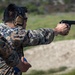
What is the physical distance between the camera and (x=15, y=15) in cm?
438

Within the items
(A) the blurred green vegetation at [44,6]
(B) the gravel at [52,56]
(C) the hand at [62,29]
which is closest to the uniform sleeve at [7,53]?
(C) the hand at [62,29]

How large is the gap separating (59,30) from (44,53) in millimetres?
10547

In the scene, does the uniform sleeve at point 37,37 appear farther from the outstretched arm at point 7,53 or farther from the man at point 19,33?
the outstretched arm at point 7,53

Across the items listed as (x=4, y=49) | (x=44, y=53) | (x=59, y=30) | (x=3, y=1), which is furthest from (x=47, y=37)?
(x=3, y=1)

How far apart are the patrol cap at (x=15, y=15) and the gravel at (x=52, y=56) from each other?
8.13 metres

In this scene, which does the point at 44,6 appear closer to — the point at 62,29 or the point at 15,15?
the point at 15,15

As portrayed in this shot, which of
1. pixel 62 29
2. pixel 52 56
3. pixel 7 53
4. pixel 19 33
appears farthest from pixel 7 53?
pixel 52 56

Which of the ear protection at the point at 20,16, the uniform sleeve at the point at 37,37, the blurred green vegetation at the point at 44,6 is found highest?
the ear protection at the point at 20,16

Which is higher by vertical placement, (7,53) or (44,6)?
(7,53)

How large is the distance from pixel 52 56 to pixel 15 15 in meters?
9.85

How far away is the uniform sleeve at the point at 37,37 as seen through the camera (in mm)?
4078

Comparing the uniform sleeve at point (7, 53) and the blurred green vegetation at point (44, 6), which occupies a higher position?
the uniform sleeve at point (7, 53)

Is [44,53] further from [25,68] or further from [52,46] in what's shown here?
[25,68]

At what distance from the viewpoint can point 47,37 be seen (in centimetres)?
418
